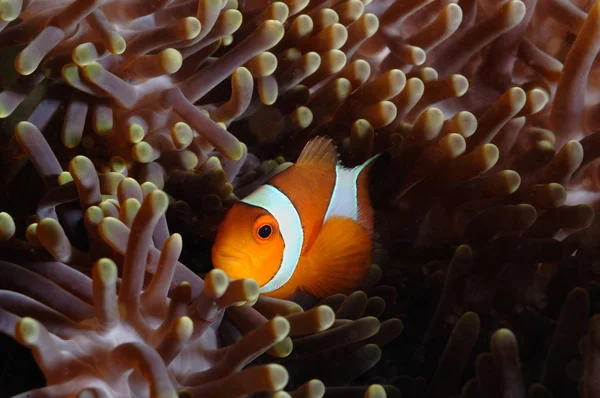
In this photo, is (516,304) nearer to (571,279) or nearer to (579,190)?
(571,279)

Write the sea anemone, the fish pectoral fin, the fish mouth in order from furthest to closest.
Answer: the fish pectoral fin
the fish mouth
the sea anemone

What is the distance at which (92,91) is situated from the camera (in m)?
1.15

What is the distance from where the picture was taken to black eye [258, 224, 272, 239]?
3.42 feet

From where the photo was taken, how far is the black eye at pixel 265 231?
1.04 m

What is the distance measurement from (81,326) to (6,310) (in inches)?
4.3

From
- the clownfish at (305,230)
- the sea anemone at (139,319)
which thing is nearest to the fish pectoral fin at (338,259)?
the clownfish at (305,230)

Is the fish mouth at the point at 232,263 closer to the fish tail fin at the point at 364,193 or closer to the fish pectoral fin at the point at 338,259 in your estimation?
the fish pectoral fin at the point at 338,259

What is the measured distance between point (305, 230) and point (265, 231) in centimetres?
14

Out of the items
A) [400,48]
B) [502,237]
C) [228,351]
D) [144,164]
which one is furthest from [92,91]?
[502,237]

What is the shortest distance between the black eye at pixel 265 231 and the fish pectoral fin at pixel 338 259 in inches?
6.1

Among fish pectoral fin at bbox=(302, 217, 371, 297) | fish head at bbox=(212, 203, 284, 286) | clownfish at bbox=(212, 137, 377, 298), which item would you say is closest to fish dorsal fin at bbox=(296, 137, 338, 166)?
clownfish at bbox=(212, 137, 377, 298)

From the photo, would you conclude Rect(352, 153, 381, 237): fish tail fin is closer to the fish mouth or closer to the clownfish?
the clownfish

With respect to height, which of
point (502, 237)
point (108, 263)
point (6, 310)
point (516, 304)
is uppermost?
point (108, 263)

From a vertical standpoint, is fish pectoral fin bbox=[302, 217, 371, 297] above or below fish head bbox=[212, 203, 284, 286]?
below
